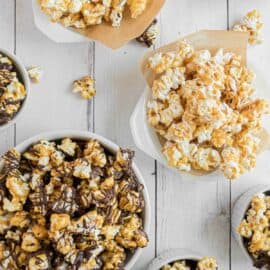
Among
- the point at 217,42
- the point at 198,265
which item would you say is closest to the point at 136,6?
the point at 217,42

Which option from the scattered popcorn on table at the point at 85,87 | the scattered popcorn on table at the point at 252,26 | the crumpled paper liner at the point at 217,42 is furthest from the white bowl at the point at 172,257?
the scattered popcorn on table at the point at 252,26

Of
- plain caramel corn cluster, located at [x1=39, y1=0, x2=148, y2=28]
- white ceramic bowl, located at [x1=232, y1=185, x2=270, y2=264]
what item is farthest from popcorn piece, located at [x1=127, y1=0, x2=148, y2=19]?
white ceramic bowl, located at [x1=232, y1=185, x2=270, y2=264]

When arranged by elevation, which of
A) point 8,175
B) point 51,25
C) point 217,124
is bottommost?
point 8,175

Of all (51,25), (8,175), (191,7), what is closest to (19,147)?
(8,175)

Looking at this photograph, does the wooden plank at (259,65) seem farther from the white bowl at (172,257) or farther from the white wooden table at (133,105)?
the white bowl at (172,257)

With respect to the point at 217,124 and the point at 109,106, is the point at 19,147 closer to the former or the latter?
the point at 109,106

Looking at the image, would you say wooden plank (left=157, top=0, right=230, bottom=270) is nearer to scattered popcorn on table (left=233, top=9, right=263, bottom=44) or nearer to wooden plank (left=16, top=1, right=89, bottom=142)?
scattered popcorn on table (left=233, top=9, right=263, bottom=44)
